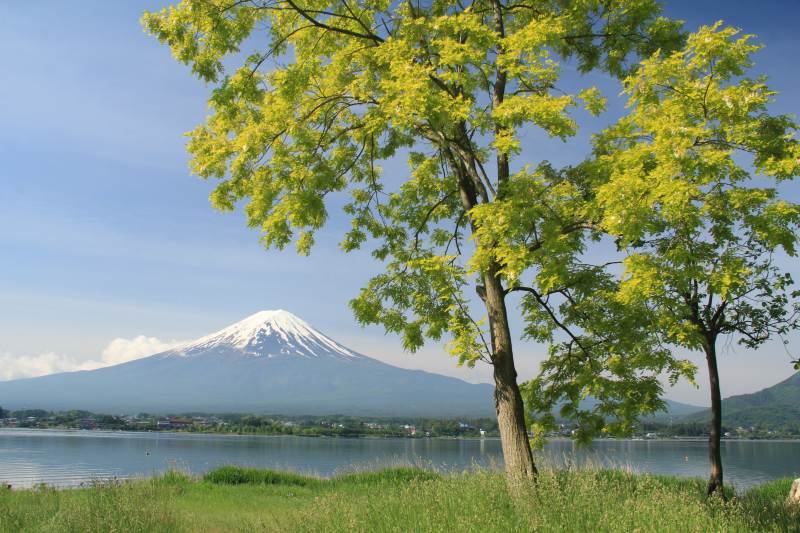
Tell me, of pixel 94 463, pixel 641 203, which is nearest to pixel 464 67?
pixel 641 203

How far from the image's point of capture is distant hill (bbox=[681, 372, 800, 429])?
318 feet

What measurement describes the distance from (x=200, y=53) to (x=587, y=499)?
884cm

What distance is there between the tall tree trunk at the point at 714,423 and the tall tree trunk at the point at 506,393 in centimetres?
584

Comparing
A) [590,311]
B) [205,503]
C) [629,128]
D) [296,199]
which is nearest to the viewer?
[629,128]

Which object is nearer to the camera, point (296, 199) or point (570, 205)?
point (570, 205)

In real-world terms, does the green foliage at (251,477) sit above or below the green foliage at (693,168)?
below

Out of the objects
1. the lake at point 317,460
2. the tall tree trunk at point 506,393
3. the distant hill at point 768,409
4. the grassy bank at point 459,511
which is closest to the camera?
the grassy bank at point 459,511

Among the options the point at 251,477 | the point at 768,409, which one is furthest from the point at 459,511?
the point at 768,409

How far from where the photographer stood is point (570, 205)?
366 inches

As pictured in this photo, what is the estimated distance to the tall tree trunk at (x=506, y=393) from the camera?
30.8ft

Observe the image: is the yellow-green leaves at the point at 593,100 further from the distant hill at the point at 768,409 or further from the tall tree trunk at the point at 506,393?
the distant hill at the point at 768,409

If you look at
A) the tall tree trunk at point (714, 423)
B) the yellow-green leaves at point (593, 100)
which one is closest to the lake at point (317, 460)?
the tall tree trunk at point (714, 423)

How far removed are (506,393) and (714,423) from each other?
659 centimetres

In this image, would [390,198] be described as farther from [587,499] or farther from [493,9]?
[587,499]
